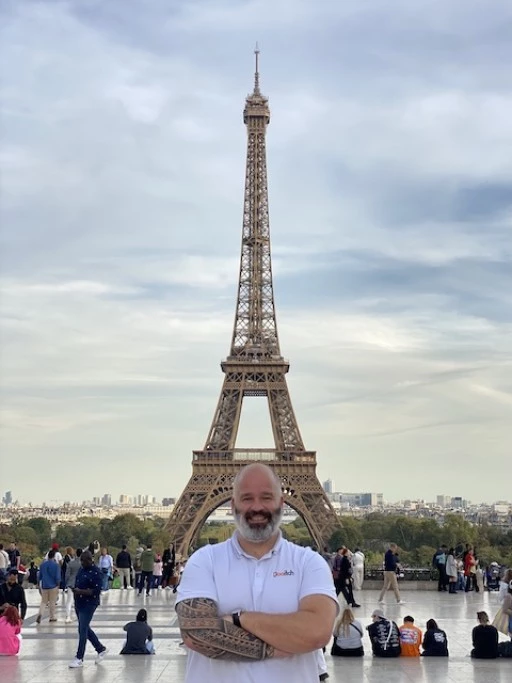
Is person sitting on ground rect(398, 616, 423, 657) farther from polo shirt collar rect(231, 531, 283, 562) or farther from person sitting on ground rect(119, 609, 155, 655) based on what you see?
polo shirt collar rect(231, 531, 283, 562)

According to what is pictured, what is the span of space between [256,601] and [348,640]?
11117mm

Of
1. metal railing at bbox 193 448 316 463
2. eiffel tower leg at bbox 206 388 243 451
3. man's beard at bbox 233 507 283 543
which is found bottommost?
man's beard at bbox 233 507 283 543

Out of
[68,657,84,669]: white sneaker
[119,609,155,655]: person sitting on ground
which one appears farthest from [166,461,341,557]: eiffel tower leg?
[68,657,84,669]: white sneaker

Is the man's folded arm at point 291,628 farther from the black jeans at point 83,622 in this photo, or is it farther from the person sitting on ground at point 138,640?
the person sitting on ground at point 138,640

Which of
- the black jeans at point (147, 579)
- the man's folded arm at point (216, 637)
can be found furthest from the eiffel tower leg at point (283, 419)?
the man's folded arm at point (216, 637)

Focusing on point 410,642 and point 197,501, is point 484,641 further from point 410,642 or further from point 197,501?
point 197,501

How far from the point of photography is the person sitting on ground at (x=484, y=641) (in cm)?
1493

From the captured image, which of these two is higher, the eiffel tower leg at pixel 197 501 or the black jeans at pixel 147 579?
the eiffel tower leg at pixel 197 501

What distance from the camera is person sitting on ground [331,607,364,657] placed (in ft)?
49.0

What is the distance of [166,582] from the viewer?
29922mm

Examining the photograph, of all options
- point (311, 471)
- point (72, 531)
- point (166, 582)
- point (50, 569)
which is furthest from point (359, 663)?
point (72, 531)

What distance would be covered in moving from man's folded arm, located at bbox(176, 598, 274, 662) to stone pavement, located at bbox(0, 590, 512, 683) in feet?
30.0

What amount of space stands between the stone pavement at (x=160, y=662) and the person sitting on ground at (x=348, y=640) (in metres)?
0.19

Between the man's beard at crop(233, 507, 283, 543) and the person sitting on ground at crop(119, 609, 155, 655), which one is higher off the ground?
the man's beard at crop(233, 507, 283, 543)
